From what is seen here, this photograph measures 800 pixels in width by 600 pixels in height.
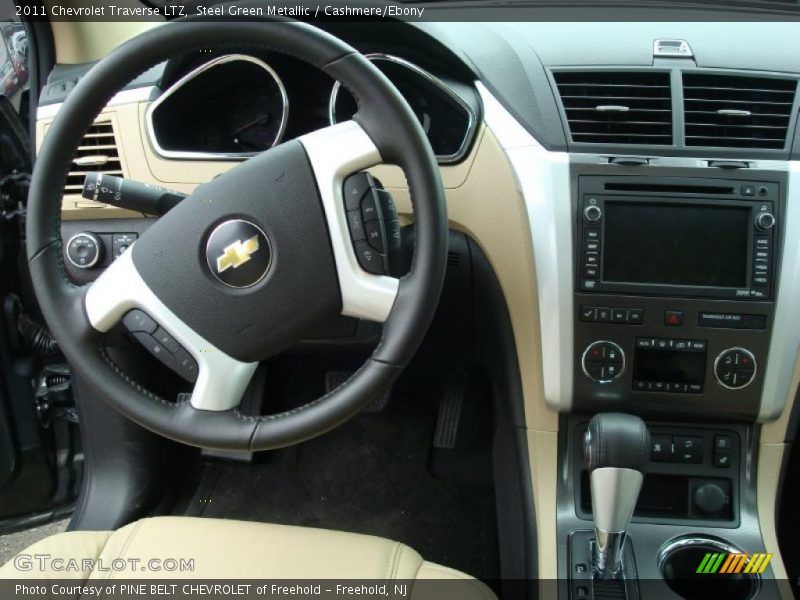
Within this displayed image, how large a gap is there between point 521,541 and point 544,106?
0.81 m

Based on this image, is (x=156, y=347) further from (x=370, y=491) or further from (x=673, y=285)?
(x=370, y=491)

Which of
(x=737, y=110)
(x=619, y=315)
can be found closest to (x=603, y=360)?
(x=619, y=315)

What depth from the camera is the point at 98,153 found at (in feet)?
4.70

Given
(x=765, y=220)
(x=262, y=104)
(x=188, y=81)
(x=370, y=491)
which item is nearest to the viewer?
(x=765, y=220)

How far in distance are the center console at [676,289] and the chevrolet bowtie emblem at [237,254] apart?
542 millimetres

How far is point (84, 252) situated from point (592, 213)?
91 centimetres

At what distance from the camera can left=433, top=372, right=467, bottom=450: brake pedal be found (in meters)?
1.80

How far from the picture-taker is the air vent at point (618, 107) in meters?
1.27

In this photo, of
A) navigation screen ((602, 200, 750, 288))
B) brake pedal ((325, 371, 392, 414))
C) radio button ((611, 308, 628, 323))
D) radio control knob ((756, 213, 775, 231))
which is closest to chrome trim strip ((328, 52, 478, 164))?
navigation screen ((602, 200, 750, 288))

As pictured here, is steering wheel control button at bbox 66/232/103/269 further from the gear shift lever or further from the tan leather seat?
the gear shift lever

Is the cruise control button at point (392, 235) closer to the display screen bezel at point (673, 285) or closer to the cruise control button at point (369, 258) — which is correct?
the cruise control button at point (369, 258)

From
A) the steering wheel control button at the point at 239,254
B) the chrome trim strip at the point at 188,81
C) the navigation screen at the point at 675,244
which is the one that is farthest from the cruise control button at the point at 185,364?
the navigation screen at the point at 675,244

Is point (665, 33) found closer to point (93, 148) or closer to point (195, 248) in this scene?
point (195, 248)

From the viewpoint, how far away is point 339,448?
2018 mm
